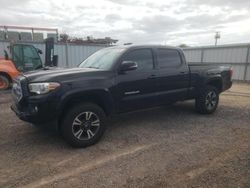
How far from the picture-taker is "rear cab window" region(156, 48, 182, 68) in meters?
5.66

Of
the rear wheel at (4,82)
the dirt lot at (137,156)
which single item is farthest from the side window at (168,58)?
the rear wheel at (4,82)

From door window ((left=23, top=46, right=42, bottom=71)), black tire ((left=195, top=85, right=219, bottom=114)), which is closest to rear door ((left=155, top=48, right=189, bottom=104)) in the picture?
black tire ((left=195, top=85, right=219, bottom=114))

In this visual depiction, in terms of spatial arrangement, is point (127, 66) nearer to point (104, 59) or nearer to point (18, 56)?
point (104, 59)

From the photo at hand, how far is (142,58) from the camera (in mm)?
5379

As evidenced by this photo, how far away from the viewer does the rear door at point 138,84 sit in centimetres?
488

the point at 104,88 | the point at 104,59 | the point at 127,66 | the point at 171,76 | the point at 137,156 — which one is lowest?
the point at 137,156

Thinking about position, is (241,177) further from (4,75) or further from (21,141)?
(4,75)

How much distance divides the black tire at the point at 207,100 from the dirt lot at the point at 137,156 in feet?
1.62

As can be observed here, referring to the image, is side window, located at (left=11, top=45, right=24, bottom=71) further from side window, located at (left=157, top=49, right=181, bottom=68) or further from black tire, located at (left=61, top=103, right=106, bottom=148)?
black tire, located at (left=61, top=103, right=106, bottom=148)

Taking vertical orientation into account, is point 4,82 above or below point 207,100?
below

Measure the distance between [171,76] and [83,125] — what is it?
2.49m

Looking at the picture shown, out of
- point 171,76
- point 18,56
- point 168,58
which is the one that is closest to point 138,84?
point 171,76

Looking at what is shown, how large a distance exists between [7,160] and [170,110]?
463 cm

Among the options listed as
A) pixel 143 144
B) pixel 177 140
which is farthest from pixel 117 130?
pixel 177 140
